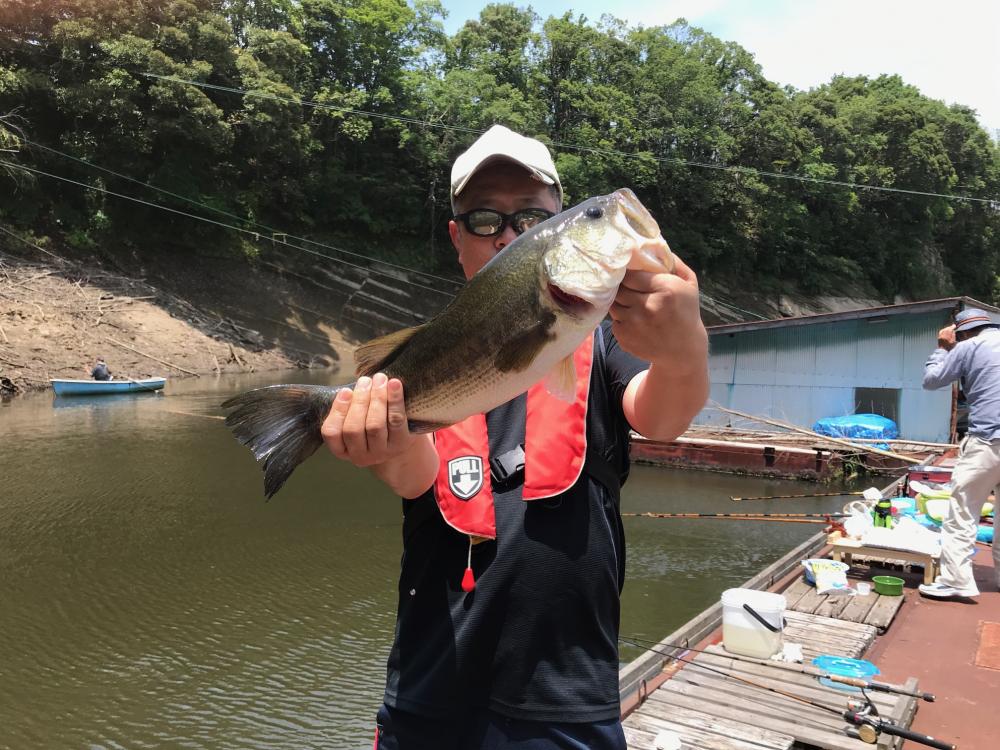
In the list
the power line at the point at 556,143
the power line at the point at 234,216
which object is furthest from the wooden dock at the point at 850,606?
the power line at the point at 234,216

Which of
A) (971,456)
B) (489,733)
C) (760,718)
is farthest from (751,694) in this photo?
(489,733)

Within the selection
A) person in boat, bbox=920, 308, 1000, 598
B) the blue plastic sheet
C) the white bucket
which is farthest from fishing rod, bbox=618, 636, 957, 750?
the blue plastic sheet

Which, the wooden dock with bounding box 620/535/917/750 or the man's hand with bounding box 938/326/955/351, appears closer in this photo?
the wooden dock with bounding box 620/535/917/750

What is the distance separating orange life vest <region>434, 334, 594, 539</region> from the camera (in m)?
1.85

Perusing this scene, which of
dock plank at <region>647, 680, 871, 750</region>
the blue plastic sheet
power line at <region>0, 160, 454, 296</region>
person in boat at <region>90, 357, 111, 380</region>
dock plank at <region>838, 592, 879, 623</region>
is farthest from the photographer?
power line at <region>0, 160, 454, 296</region>

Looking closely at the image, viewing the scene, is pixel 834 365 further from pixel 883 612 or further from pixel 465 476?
pixel 465 476

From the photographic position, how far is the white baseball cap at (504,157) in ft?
6.95

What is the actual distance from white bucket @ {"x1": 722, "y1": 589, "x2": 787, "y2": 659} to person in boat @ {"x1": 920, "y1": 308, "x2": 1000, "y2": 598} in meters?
2.20

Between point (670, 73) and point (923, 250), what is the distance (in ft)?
84.4

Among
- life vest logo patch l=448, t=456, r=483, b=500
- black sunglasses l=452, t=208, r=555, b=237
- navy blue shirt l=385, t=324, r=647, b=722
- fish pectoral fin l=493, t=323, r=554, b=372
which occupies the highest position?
black sunglasses l=452, t=208, r=555, b=237

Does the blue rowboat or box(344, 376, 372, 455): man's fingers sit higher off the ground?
box(344, 376, 372, 455): man's fingers

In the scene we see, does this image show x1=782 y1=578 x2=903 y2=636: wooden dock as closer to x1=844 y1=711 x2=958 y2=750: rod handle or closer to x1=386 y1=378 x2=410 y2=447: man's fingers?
x1=844 y1=711 x2=958 y2=750: rod handle

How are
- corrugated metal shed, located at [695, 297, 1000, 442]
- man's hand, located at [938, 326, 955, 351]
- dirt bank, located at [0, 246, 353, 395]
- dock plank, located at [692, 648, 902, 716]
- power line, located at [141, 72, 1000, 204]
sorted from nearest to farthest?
dock plank, located at [692, 648, 902, 716] → man's hand, located at [938, 326, 955, 351] → corrugated metal shed, located at [695, 297, 1000, 442] → dirt bank, located at [0, 246, 353, 395] → power line, located at [141, 72, 1000, 204]

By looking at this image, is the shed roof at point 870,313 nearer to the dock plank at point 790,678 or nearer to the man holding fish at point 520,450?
the dock plank at point 790,678
